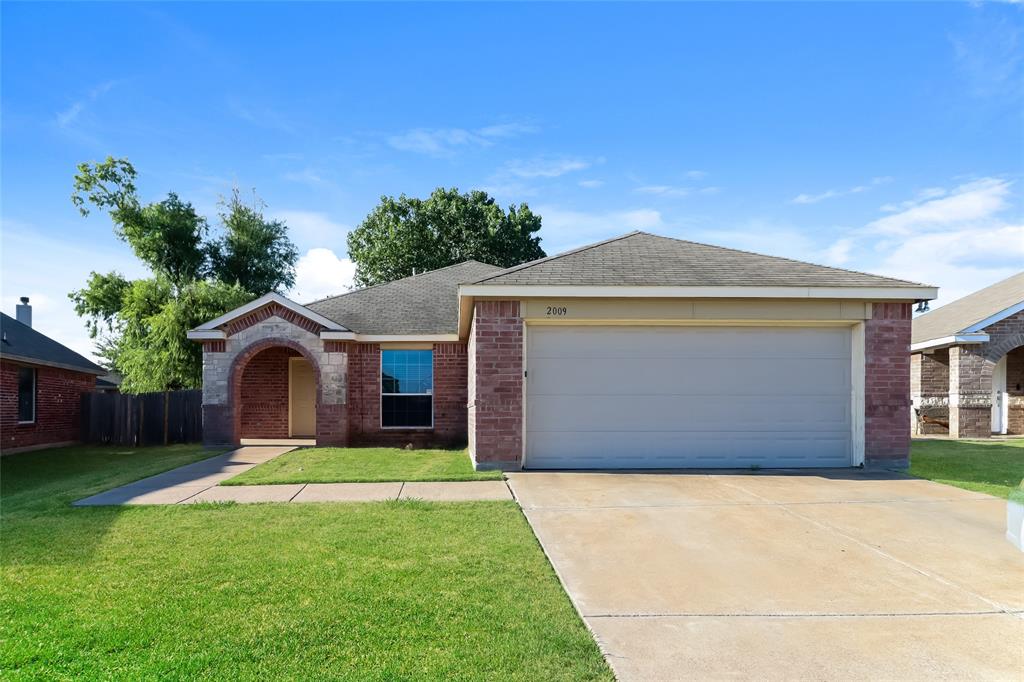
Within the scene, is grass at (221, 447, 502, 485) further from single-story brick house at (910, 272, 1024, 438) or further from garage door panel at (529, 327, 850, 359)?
single-story brick house at (910, 272, 1024, 438)

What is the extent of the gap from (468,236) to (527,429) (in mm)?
26406

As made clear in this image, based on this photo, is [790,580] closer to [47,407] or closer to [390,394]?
[390,394]

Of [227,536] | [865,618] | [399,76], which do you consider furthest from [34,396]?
[865,618]

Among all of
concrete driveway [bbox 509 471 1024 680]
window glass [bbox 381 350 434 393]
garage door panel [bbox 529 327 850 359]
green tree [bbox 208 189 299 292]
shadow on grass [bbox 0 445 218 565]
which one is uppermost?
green tree [bbox 208 189 299 292]

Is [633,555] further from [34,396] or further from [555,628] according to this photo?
[34,396]

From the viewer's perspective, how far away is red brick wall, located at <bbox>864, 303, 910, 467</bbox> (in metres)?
10.5

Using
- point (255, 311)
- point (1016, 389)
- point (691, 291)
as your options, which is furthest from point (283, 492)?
point (1016, 389)

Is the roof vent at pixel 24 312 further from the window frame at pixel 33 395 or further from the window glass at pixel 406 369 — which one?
the window glass at pixel 406 369

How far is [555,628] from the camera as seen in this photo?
3.89 m

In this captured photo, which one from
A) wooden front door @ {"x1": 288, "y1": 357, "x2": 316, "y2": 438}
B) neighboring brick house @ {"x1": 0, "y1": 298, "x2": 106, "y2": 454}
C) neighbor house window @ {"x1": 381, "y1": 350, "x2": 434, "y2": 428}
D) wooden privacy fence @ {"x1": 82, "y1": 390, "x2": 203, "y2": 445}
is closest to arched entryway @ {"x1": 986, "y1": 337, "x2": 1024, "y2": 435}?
neighbor house window @ {"x1": 381, "y1": 350, "x2": 434, "y2": 428}

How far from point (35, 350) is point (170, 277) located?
11094mm

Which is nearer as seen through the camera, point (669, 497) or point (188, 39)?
point (669, 497)

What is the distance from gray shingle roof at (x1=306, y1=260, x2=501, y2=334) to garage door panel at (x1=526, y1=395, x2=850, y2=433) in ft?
17.3

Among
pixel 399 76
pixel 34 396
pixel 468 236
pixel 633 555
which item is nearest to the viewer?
pixel 633 555
